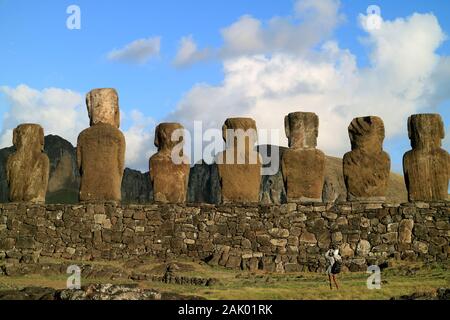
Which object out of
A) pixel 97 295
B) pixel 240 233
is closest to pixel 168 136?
pixel 240 233

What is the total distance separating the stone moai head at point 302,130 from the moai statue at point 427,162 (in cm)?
276

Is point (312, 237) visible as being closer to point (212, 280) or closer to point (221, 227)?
point (221, 227)

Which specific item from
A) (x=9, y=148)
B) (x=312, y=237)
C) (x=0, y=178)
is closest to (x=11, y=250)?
(x=312, y=237)

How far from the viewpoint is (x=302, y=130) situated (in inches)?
863

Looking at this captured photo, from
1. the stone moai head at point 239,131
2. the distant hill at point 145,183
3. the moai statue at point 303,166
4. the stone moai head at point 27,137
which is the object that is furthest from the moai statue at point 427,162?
the distant hill at point 145,183

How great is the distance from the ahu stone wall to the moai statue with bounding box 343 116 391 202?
39 cm

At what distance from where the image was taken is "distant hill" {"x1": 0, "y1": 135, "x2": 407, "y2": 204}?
160ft

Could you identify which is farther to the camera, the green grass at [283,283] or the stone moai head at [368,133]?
the stone moai head at [368,133]

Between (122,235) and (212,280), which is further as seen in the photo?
(122,235)

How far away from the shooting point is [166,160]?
22.0 meters

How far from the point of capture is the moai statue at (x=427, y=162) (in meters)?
21.0

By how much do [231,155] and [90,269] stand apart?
559 centimetres

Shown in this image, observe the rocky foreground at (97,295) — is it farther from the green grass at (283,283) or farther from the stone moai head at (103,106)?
the stone moai head at (103,106)
